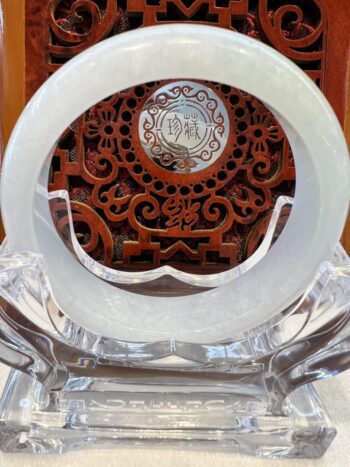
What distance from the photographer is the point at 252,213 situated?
39.8 inches

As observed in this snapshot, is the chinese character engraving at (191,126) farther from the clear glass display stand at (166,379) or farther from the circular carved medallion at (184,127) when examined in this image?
the clear glass display stand at (166,379)

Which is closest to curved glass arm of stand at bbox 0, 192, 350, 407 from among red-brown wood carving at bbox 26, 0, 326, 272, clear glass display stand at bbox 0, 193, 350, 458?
clear glass display stand at bbox 0, 193, 350, 458

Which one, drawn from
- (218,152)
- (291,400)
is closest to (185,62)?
(291,400)

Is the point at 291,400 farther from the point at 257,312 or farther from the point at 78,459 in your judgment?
the point at 78,459

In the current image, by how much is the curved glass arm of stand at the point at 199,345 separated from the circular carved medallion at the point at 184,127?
0.50 metres

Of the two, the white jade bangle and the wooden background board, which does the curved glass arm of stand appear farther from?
the wooden background board

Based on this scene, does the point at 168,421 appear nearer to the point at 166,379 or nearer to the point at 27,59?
the point at 166,379

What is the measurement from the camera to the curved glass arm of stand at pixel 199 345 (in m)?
0.43

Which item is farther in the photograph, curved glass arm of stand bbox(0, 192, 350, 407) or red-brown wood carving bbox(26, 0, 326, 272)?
red-brown wood carving bbox(26, 0, 326, 272)

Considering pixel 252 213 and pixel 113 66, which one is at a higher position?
pixel 252 213

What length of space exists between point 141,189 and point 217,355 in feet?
1.91

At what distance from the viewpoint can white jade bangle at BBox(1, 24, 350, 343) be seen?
0.42 metres

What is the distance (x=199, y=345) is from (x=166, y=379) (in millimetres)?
45

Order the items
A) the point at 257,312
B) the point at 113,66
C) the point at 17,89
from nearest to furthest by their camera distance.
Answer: the point at 113,66 < the point at 257,312 < the point at 17,89
